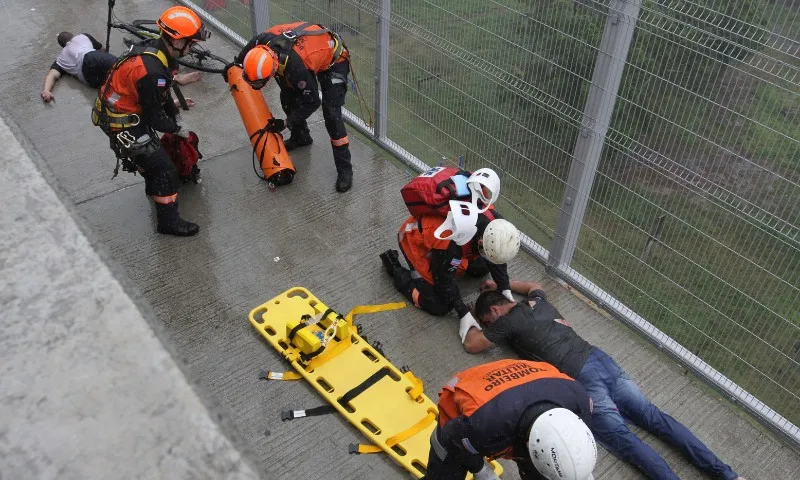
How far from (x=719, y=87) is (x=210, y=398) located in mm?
3578

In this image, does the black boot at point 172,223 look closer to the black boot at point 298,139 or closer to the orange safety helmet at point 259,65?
the orange safety helmet at point 259,65

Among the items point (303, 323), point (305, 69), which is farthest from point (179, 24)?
point (303, 323)

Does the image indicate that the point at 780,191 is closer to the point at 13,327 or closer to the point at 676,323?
the point at 676,323

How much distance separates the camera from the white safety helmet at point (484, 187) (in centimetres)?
446

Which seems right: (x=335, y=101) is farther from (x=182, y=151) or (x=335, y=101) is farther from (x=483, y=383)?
(x=483, y=383)

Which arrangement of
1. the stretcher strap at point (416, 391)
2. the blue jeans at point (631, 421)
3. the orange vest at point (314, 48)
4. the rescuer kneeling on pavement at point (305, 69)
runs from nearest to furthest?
the blue jeans at point (631, 421) < the stretcher strap at point (416, 391) < the rescuer kneeling on pavement at point (305, 69) < the orange vest at point (314, 48)

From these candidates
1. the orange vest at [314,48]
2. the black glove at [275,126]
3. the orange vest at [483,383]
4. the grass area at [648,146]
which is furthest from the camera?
the black glove at [275,126]

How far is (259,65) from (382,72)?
4.46ft

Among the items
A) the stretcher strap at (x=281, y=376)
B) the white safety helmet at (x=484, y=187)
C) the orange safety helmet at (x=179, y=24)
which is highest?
the orange safety helmet at (x=179, y=24)

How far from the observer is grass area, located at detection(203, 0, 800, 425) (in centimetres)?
362

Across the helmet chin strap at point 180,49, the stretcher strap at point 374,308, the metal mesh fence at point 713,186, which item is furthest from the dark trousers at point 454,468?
the helmet chin strap at point 180,49

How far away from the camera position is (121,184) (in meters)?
5.76

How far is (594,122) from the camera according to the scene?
4.31 m

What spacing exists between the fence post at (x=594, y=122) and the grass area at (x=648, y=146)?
69mm
